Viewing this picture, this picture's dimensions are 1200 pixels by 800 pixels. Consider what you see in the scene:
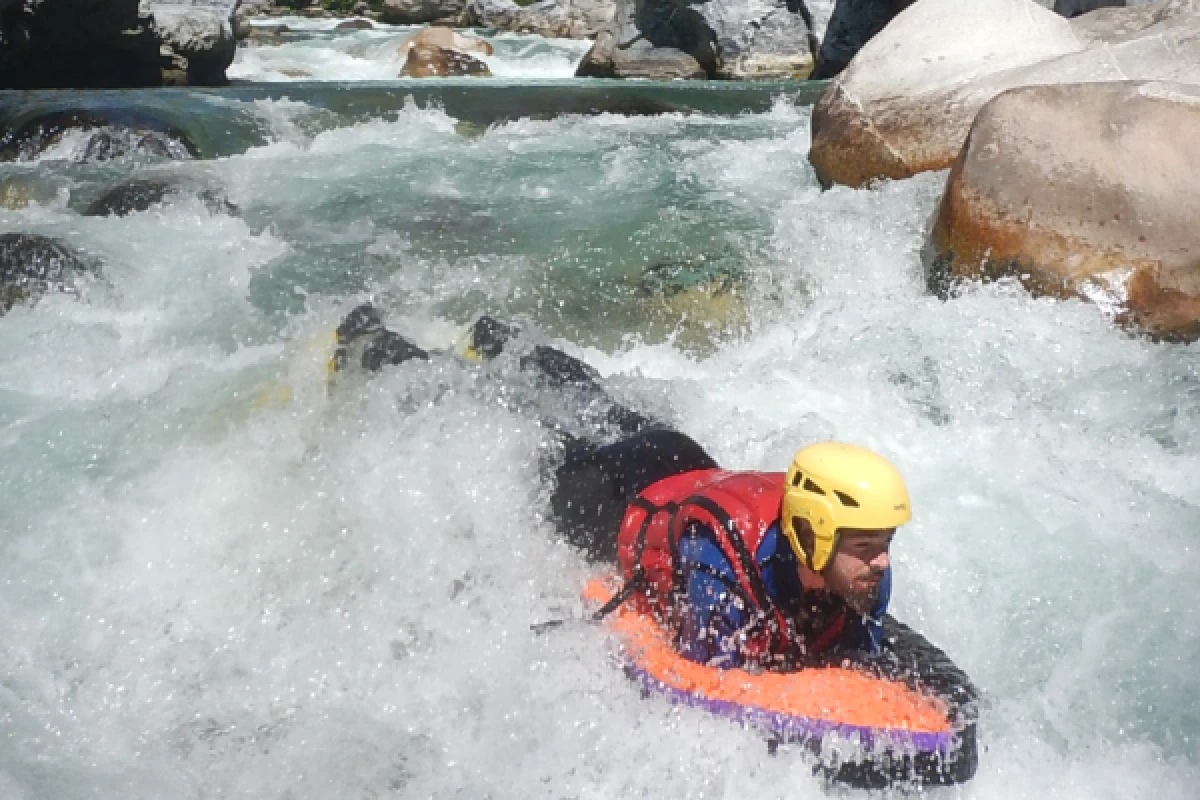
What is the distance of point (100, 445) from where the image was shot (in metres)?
3.81

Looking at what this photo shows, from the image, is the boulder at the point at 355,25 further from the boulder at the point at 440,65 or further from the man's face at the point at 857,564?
the man's face at the point at 857,564

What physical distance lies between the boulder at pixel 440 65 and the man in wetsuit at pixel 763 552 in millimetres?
13374

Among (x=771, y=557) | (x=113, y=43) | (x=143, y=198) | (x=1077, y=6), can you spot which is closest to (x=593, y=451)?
(x=771, y=557)

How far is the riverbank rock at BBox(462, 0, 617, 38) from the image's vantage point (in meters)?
21.2

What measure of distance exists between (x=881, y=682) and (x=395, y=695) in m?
1.36

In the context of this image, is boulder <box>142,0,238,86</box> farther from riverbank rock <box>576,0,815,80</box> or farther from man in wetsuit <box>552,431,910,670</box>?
man in wetsuit <box>552,431,910,670</box>

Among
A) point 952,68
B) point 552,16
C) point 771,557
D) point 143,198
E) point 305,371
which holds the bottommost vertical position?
point 552,16

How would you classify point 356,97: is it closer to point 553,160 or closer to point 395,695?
point 553,160

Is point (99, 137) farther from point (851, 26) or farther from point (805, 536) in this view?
point (851, 26)

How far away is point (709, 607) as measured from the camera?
7.84 ft

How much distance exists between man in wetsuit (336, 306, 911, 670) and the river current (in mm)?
199

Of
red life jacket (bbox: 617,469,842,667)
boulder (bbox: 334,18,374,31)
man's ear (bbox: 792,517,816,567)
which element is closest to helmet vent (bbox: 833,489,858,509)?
man's ear (bbox: 792,517,816,567)

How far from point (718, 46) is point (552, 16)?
6849 millimetres

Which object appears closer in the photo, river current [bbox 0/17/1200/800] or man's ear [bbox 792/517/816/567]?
man's ear [bbox 792/517/816/567]
